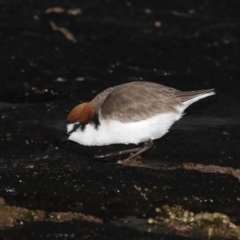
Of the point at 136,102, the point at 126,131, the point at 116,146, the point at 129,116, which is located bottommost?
the point at 116,146

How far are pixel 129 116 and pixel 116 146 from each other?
0.87 m

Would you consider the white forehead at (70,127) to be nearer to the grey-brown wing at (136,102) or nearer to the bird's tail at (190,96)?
the grey-brown wing at (136,102)

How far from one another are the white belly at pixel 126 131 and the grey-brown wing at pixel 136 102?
0.07 m

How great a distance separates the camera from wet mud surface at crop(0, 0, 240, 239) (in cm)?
859

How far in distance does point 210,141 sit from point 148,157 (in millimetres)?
927

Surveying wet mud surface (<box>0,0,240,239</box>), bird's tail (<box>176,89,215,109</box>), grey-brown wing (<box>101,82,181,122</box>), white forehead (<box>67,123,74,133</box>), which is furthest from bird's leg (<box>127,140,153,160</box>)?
white forehead (<box>67,123,74,133</box>)

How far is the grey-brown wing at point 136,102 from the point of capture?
382 inches

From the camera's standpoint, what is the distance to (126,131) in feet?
31.9

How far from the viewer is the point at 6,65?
13.0 meters

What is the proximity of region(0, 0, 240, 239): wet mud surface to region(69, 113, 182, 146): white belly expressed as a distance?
26 cm

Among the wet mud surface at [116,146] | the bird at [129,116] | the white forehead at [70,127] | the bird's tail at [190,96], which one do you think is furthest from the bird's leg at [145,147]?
the white forehead at [70,127]

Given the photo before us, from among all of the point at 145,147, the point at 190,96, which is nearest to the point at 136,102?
the point at 145,147

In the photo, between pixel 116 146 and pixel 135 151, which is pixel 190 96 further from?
pixel 116 146

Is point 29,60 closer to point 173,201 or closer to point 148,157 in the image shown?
point 148,157
